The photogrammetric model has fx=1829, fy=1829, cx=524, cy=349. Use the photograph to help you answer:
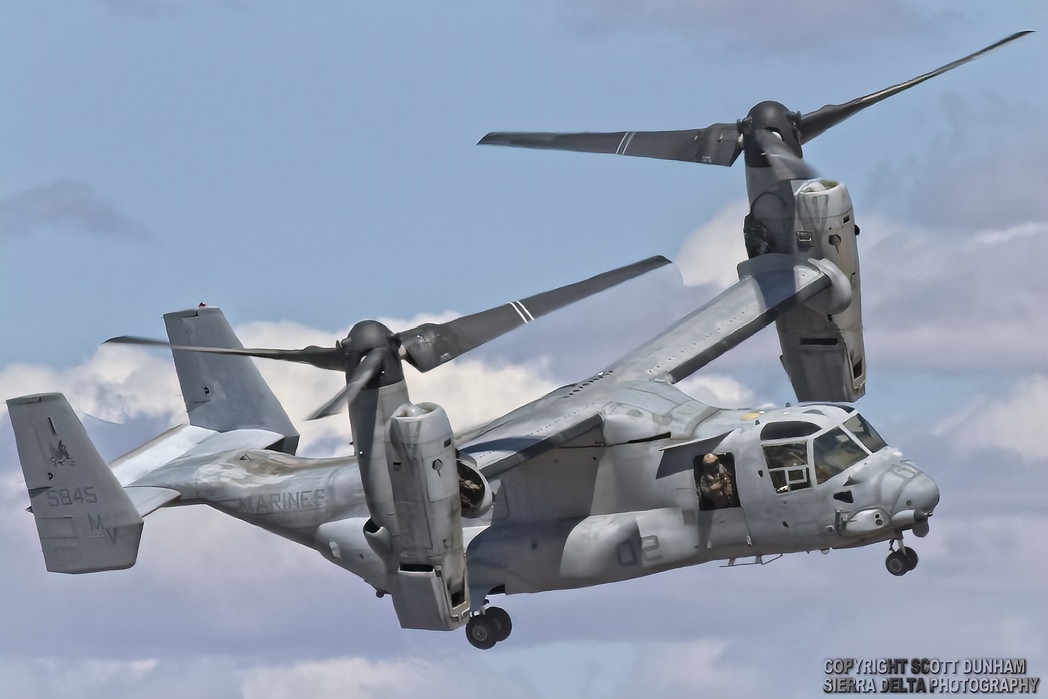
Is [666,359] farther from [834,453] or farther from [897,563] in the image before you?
[897,563]

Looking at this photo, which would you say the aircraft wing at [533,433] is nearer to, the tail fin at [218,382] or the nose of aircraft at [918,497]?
the nose of aircraft at [918,497]

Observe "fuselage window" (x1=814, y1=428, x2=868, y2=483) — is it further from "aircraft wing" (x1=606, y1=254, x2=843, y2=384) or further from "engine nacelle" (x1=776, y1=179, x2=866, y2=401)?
"engine nacelle" (x1=776, y1=179, x2=866, y2=401)

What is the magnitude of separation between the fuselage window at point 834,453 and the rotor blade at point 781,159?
7.84m

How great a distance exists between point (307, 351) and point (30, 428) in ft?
20.6

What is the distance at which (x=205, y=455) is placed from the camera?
36.7m

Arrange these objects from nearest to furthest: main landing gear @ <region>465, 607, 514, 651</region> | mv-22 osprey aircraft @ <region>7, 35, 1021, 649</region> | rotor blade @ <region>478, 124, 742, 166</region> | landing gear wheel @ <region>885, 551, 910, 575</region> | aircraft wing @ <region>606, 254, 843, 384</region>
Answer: mv-22 osprey aircraft @ <region>7, 35, 1021, 649</region> < landing gear wheel @ <region>885, 551, 910, 575</region> < main landing gear @ <region>465, 607, 514, 651</region> < aircraft wing @ <region>606, 254, 843, 384</region> < rotor blade @ <region>478, 124, 742, 166</region>

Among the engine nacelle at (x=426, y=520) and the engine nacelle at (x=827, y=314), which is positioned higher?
the engine nacelle at (x=827, y=314)

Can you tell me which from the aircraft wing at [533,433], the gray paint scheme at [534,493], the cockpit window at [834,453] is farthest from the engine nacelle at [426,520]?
the cockpit window at [834,453]

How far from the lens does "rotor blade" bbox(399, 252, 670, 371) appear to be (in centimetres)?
3031

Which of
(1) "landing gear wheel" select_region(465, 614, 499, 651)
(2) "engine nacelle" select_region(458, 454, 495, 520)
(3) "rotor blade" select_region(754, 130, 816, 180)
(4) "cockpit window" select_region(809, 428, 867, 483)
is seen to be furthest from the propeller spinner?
(3) "rotor blade" select_region(754, 130, 816, 180)

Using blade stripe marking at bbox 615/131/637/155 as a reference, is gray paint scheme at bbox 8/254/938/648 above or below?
below

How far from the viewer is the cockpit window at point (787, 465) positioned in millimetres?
30891

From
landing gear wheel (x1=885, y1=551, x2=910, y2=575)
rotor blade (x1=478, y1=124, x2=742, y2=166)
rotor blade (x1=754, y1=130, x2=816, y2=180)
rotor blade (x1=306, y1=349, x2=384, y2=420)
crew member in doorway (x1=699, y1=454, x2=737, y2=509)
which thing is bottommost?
landing gear wheel (x1=885, y1=551, x2=910, y2=575)

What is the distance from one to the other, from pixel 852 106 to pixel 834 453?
10301mm
